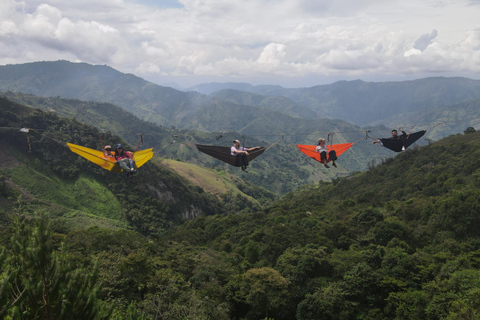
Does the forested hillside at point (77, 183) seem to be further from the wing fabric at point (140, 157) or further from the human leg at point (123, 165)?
the human leg at point (123, 165)

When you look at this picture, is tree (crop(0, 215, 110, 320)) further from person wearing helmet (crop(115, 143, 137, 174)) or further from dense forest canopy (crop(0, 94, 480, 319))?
person wearing helmet (crop(115, 143, 137, 174))

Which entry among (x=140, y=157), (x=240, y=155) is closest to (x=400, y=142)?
(x=240, y=155)

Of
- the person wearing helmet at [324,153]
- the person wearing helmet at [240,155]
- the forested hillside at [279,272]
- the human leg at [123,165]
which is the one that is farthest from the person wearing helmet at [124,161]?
the person wearing helmet at [324,153]

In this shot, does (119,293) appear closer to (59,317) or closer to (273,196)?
(59,317)

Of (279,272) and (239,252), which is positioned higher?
(279,272)

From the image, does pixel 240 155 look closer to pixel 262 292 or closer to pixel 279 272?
pixel 262 292
